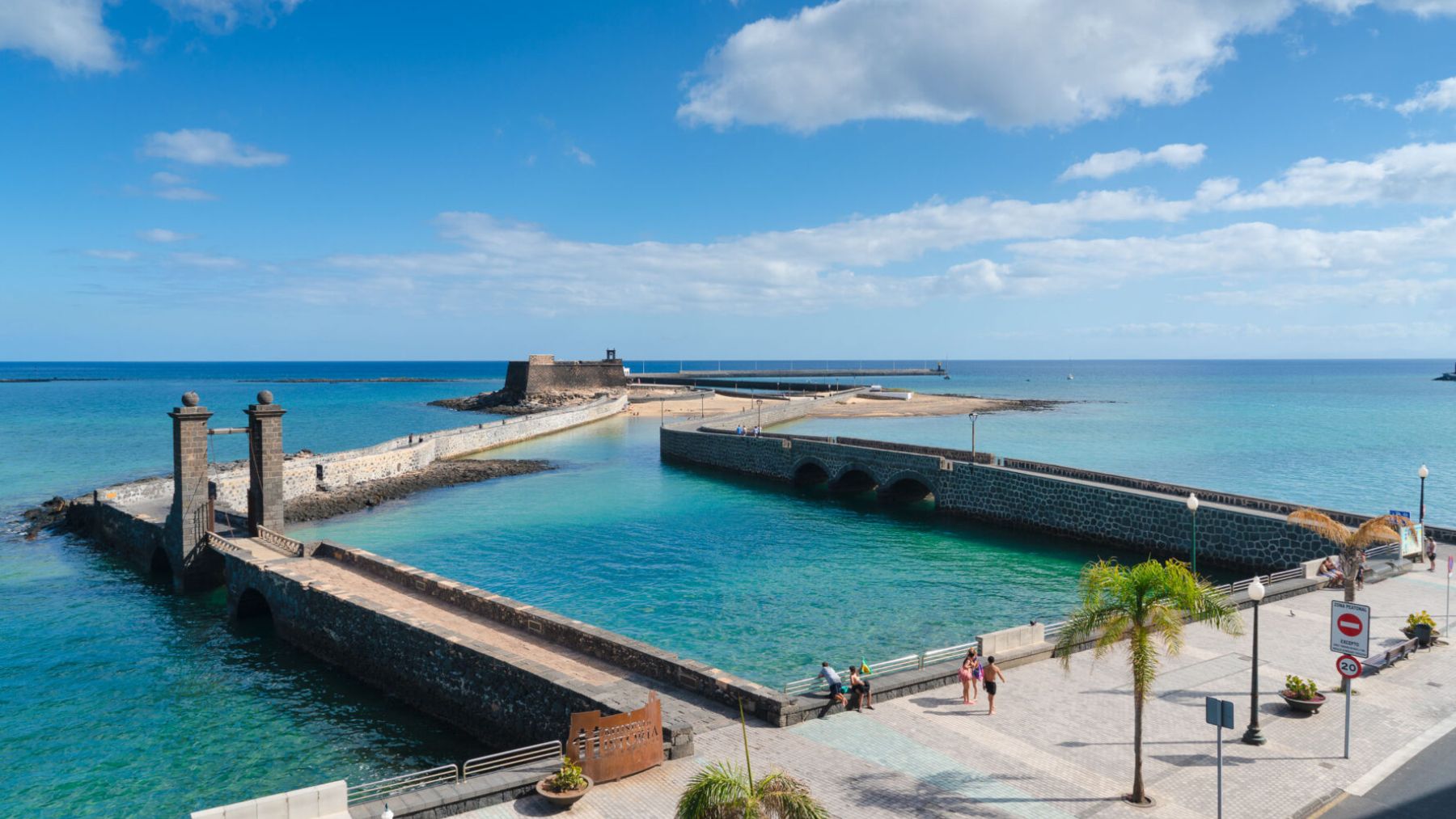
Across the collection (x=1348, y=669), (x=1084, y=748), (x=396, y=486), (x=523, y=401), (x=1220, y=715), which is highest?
(x=523, y=401)

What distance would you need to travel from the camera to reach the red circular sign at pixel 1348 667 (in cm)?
1393

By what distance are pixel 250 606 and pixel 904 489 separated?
108ft

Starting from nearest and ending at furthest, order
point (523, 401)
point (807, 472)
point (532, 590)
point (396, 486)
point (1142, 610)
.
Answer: point (1142, 610) → point (532, 590) → point (396, 486) → point (807, 472) → point (523, 401)

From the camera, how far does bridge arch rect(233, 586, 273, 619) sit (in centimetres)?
2659

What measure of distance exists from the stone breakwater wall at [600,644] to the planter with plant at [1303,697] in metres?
8.92

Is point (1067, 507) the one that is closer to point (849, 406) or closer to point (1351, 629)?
point (1351, 629)

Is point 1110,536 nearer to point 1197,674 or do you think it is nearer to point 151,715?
point 1197,674

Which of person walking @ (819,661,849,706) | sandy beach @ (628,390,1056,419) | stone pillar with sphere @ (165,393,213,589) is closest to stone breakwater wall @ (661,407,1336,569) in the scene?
person walking @ (819,661,849,706)

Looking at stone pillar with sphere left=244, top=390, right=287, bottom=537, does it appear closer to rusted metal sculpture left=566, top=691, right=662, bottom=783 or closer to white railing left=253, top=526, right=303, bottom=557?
white railing left=253, top=526, right=303, bottom=557

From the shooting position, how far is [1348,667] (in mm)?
14023

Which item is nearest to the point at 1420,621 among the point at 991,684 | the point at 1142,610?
the point at 991,684

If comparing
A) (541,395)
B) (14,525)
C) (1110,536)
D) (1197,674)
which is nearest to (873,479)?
(1110,536)

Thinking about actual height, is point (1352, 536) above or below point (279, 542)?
above

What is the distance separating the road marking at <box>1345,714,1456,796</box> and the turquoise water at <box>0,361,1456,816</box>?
10603 millimetres
